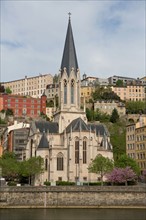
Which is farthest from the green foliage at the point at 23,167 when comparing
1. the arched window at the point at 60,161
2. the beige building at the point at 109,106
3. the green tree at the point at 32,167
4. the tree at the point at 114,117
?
the beige building at the point at 109,106

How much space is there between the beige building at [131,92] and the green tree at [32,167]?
390ft

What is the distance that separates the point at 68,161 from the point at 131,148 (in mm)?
26966

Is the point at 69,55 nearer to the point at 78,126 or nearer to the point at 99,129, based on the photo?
the point at 99,129

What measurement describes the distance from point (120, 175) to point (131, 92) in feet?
401

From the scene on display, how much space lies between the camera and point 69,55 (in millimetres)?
100250

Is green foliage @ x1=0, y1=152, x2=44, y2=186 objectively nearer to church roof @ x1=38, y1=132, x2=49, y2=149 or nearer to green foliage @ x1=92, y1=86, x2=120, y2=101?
church roof @ x1=38, y1=132, x2=49, y2=149

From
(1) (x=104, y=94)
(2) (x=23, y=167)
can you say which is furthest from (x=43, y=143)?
(1) (x=104, y=94)

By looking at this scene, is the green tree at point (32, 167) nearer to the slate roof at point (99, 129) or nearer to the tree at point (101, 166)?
the tree at point (101, 166)

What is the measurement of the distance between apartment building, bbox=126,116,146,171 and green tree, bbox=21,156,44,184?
2883 centimetres

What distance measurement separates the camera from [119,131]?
456ft

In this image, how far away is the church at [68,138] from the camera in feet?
277

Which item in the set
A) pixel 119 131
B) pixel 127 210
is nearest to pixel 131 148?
pixel 119 131

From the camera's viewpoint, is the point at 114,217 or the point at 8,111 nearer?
the point at 114,217

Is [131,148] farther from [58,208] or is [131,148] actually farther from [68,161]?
[58,208]
